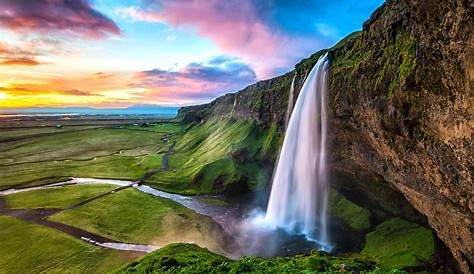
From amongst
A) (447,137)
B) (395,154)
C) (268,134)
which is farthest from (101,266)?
(268,134)

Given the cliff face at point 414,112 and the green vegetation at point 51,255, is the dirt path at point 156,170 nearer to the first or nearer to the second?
the green vegetation at point 51,255

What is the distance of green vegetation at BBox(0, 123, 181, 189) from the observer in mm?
79125

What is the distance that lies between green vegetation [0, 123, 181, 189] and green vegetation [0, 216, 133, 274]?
111 feet

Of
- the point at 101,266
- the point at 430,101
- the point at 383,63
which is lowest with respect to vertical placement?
the point at 101,266

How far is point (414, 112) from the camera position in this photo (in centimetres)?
2256

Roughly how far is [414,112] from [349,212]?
22.2 metres

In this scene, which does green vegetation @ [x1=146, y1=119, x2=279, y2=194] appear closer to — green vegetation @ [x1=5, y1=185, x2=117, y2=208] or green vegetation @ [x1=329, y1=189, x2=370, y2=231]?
green vegetation @ [x1=5, y1=185, x2=117, y2=208]

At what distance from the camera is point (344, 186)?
45094mm

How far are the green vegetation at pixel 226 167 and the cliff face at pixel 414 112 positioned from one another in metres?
24.8

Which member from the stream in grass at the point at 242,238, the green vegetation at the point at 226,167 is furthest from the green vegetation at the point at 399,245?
the green vegetation at the point at 226,167

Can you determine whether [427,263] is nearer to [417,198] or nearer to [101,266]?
[417,198]

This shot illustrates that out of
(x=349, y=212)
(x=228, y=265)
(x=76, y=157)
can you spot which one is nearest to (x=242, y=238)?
(x=349, y=212)

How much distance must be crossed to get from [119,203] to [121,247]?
60.7 feet

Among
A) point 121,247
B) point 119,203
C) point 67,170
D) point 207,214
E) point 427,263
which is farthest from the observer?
point 67,170
